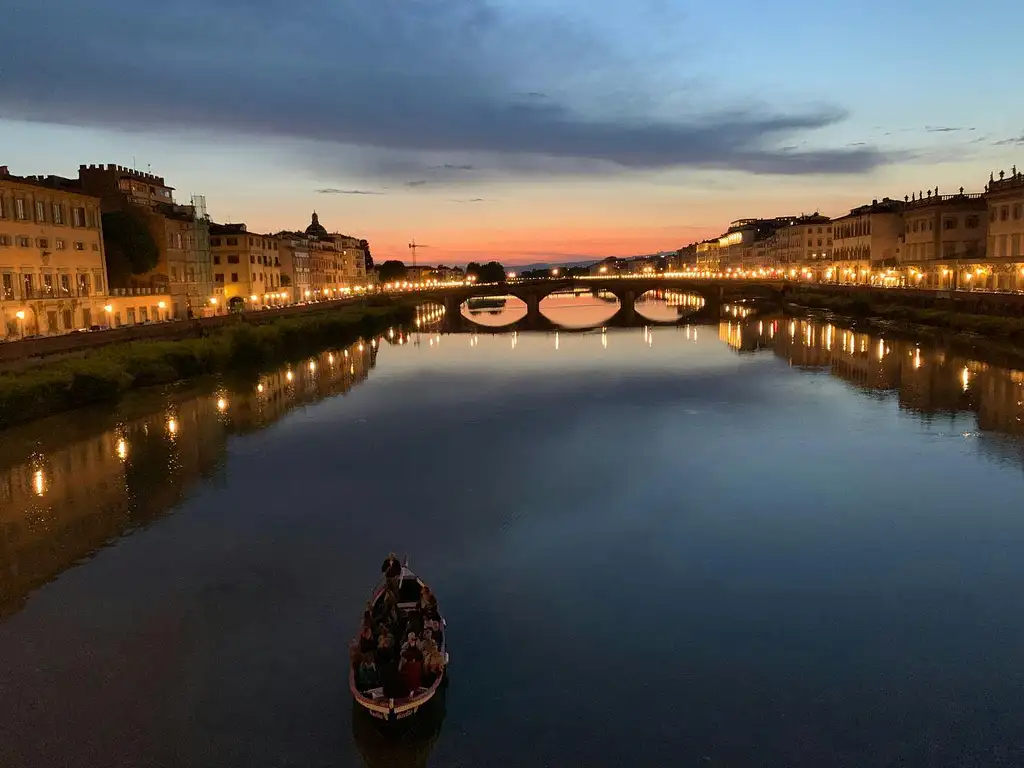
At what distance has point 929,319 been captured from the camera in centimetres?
6525

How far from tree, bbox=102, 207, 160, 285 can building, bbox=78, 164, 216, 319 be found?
0.54m

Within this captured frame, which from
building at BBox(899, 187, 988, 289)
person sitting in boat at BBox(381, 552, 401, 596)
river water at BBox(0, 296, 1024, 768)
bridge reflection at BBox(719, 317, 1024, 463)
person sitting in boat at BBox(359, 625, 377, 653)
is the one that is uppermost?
building at BBox(899, 187, 988, 289)

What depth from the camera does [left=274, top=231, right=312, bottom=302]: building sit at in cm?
10844

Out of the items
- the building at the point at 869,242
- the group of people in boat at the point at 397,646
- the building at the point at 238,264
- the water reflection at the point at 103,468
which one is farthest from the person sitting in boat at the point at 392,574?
the building at the point at 869,242

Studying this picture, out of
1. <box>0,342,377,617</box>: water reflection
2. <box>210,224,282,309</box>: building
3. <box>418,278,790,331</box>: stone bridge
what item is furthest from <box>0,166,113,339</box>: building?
<box>418,278,790,331</box>: stone bridge

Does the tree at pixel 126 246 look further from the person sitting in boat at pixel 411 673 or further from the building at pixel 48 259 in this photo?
the person sitting in boat at pixel 411 673

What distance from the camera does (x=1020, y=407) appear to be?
3500cm

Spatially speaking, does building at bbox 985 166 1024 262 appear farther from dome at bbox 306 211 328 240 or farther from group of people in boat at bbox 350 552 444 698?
dome at bbox 306 211 328 240

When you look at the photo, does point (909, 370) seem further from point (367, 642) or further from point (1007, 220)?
point (367, 642)

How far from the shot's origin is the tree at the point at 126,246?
63.3m

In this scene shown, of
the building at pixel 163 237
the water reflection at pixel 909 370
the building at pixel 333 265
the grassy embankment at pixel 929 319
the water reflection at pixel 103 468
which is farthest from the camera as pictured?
the building at pixel 333 265

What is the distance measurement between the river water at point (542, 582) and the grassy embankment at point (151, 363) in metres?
1.60

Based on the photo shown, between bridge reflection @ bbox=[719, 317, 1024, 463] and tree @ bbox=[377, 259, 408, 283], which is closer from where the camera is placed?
bridge reflection @ bbox=[719, 317, 1024, 463]

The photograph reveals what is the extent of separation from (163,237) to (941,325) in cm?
6247
